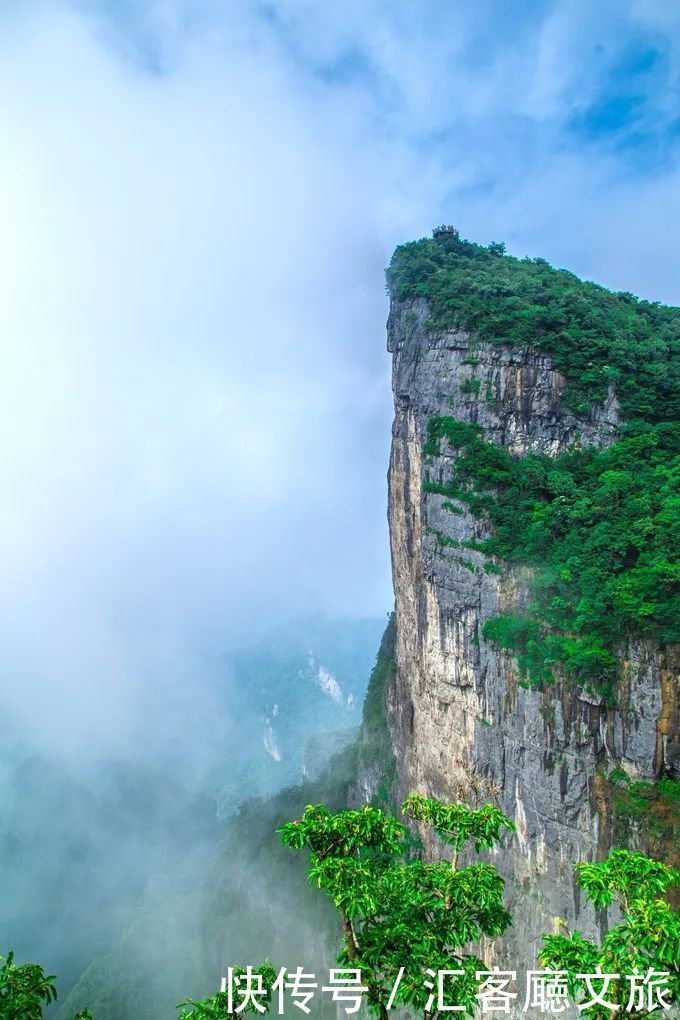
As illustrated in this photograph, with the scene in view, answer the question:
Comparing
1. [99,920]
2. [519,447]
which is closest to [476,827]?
[519,447]

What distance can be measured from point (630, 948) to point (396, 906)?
2.65m

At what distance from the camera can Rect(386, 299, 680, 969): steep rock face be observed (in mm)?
16531

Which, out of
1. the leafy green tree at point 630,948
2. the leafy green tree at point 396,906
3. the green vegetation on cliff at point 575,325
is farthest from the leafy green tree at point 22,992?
the green vegetation on cliff at point 575,325

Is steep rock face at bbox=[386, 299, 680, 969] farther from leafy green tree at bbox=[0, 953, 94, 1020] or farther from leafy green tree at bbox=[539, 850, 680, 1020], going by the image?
leafy green tree at bbox=[0, 953, 94, 1020]

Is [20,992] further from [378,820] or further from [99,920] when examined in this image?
[99,920]

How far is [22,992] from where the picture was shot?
727 cm

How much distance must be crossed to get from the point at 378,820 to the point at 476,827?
1.48 m

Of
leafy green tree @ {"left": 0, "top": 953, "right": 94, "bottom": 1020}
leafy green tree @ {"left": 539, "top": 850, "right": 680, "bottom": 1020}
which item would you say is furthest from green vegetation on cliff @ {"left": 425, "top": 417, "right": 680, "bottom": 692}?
leafy green tree @ {"left": 0, "top": 953, "right": 94, "bottom": 1020}

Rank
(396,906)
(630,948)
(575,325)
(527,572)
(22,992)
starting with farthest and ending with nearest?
(575,325) < (527,572) < (396,906) < (22,992) < (630,948)

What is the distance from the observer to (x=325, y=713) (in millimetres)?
127375

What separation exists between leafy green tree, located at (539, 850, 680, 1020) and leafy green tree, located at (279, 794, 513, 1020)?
937 millimetres

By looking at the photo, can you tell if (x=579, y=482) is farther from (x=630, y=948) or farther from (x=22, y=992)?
(x=22, y=992)

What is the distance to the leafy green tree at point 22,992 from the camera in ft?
23.2

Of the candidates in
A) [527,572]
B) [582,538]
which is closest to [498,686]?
[527,572]
